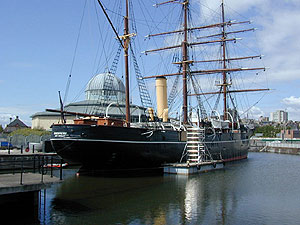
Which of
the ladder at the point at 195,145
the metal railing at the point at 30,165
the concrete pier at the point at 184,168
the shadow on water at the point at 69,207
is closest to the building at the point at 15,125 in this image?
the metal railing at the point at 30,165

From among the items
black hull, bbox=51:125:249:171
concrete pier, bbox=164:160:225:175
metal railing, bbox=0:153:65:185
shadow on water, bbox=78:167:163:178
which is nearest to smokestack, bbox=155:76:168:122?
black hull, bbox=51:125:249:171

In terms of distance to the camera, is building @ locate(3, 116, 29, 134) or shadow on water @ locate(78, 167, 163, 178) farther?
building @ locate(3, 116, 29, 134)

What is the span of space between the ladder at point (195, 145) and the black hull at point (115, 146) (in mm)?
1400

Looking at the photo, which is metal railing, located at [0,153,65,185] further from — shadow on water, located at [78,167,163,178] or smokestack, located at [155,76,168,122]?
smokestack, located at [155,76,168,122]

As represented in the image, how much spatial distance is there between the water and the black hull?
1.86m

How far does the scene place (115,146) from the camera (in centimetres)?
2533

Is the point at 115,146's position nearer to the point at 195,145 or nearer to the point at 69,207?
the point at 69,207

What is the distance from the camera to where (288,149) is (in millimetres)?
73062

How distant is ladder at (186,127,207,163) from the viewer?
32.6m

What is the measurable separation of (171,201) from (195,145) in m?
15.3

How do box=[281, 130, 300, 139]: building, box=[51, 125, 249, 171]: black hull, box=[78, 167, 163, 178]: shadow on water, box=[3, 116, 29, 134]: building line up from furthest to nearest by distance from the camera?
box=[281, 130, 300, 139]: building → box=[3, 116, 29, 134]: building → box=[78, 167, 163, 178]: shadow on water → box=[51, 125, 249, 171]: black hull

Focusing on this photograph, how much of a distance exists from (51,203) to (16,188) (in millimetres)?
4500

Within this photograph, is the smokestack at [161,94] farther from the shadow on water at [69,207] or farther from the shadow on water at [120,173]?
the shadow on water at [69,207]

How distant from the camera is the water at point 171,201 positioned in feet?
48.3
